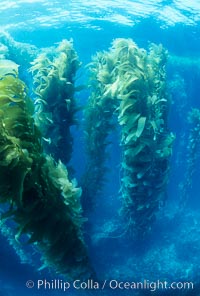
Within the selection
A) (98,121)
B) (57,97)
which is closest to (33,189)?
(57,97)

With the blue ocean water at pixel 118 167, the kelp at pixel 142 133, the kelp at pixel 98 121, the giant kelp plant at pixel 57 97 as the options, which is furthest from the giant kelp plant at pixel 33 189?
the kelp at pixel 98 121

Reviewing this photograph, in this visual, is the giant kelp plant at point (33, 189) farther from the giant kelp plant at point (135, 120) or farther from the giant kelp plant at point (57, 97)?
the giant kelp plant at point (57, 97)

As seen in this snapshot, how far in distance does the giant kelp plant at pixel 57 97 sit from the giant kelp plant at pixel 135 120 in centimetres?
74

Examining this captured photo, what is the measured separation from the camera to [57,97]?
7.14 meters

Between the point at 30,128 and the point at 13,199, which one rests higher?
the point at 30,128

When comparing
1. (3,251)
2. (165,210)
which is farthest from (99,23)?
(3,251)

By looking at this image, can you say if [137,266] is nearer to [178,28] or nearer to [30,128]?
[30,128]

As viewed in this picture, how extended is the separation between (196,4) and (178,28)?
292 cm

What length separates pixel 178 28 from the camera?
17.3 meters

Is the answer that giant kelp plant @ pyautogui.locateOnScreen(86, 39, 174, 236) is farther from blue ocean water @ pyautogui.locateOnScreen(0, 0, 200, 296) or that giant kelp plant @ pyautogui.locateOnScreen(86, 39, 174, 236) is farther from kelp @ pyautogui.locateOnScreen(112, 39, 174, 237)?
blue ocean water @ pyautogui.locateOnScreen(0, 0, 200, 296)

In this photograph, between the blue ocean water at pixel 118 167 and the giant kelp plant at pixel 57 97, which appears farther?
the blue ocean water at pixel 118 167

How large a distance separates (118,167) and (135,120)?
27.3 ft

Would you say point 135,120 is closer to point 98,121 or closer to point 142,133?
point 142,133

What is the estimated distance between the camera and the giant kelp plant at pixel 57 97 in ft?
23.2
